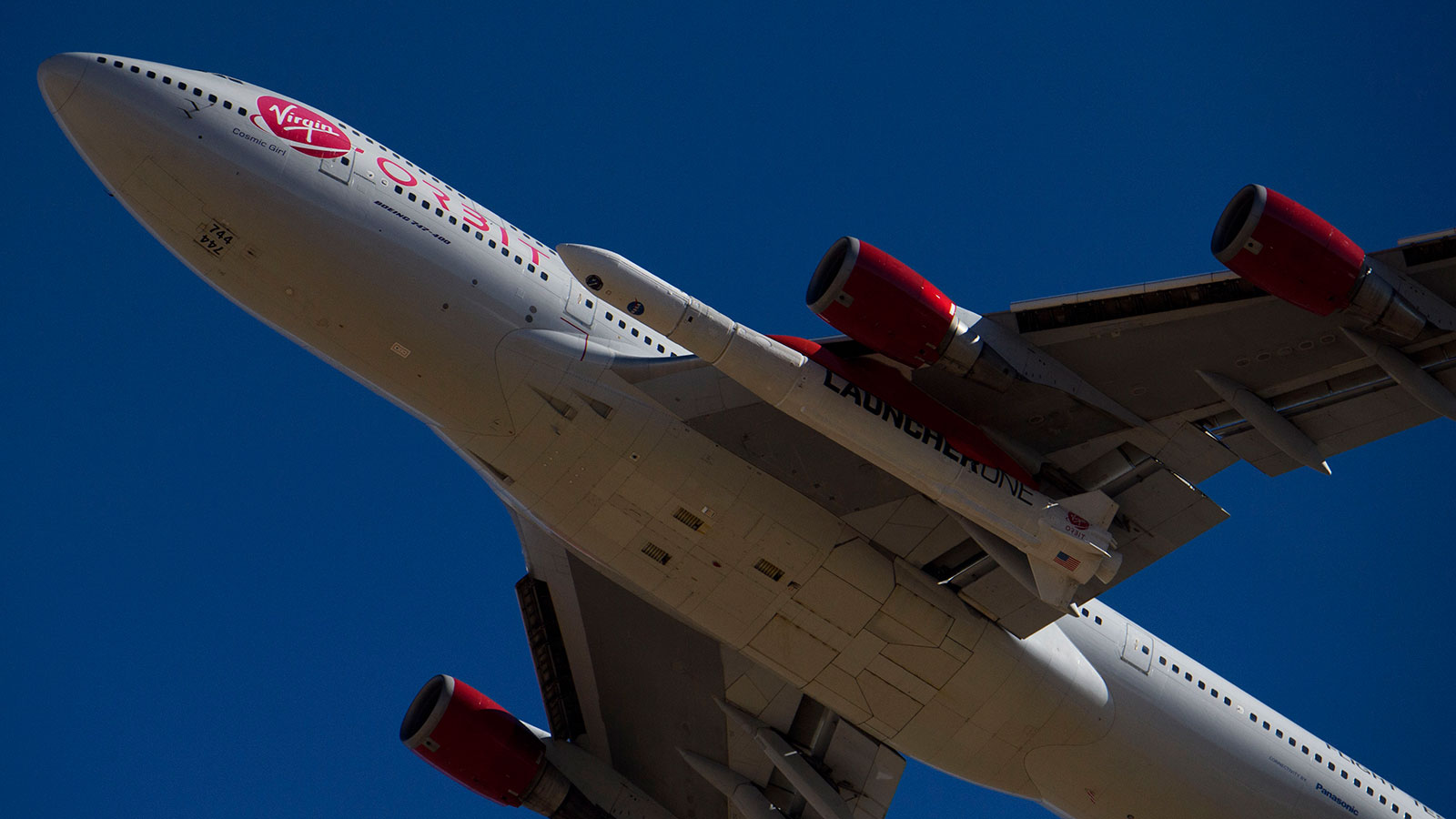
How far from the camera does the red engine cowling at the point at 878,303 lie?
56.9 ft

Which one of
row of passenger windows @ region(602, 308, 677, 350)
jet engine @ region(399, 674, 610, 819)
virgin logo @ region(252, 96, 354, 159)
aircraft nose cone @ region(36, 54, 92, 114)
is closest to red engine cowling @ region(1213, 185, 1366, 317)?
row of passenger windows @ region(602, 308, 677, 350)

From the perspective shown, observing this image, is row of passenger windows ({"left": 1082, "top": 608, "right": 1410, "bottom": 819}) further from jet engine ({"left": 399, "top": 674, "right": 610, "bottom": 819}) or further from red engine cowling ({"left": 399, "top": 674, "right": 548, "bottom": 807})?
red engine cowling ({"left": 399, "top": 674, "right": 548, "bottom": 807})

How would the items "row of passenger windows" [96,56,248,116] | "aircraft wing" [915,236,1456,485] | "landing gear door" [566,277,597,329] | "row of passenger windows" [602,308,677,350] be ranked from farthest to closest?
"row of passenger windows" [602,308,677,350], "landing gear door" [566,277,597,329], "row of passenger windows" [96,56,248,116], "aircraft wing" [915,236,1456,485]

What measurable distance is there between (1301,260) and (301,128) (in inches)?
517

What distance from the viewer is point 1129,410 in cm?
1920

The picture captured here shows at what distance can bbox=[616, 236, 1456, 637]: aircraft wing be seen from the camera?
18391 mm

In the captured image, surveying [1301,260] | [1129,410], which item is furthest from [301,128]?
[1301,260]

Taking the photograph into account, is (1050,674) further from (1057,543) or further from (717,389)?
(717,389)

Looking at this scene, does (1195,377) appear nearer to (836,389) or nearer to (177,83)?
(836,389)

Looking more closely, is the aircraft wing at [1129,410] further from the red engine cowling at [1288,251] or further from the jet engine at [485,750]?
the jet engine at [485,750]

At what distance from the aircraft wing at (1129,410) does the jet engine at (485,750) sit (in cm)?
741

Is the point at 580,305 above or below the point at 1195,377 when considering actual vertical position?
below

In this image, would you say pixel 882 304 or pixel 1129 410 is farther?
pixel 1129 410

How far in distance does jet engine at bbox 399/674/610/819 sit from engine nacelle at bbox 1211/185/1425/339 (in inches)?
543
